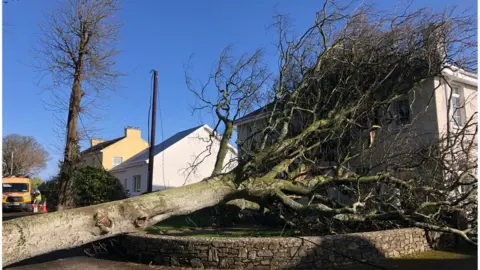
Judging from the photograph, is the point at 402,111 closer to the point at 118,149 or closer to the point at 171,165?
the point at 171,165

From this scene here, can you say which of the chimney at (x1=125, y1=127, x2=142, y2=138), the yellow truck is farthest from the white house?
the chimney at (x1=125, y1=127, x2=142, y2=138)

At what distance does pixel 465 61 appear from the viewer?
11.6 metres

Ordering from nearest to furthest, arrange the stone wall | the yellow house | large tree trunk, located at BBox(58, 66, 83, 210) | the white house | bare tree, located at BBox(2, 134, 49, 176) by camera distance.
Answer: the stone wall
large tree trunk, located at BBox(58, 66, 83, 210)
the white house
the yellow house
bare tree, located at BBox(2, 134, 49, 176)

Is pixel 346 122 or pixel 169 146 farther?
pixel 169 146

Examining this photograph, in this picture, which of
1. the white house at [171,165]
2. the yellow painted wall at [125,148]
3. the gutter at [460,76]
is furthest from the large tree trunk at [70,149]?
the yellow painted wall at [125,148]

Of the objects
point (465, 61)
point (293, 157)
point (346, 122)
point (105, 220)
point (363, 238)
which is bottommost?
point (363, 238)

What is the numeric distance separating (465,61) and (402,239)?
5.57m

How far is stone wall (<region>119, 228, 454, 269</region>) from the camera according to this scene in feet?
28.4

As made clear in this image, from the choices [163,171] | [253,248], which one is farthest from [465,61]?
[163,171]

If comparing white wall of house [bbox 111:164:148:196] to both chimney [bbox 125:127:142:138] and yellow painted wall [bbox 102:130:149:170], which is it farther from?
chimney [bbox 125:127:142:138]

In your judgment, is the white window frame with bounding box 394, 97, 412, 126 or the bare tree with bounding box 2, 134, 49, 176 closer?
the white window frame with bounding box 394, 97, 412, 126

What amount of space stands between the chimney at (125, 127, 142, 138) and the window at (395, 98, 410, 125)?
30.7 m

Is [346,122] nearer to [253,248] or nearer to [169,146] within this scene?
[253,248]

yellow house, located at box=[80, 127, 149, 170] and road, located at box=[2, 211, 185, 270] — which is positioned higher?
yellow house, located at box=[80, 127, 149, 170]
